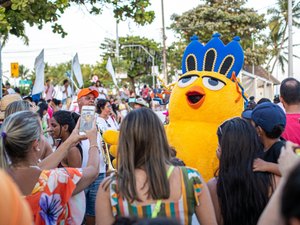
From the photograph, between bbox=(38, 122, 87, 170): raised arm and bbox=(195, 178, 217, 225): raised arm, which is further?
bbox=(38, 122, 87, 170): raised arm

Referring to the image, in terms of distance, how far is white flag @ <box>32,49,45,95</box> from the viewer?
9.08 metres

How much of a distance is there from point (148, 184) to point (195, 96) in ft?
8.59

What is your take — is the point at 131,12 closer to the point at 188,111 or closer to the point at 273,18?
the point at 188,111

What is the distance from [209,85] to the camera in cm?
506

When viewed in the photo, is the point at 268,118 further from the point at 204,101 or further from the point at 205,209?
the point at 204,101

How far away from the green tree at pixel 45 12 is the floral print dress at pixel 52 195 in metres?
4.56

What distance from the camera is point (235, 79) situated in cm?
526

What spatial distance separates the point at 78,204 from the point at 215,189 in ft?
3.21

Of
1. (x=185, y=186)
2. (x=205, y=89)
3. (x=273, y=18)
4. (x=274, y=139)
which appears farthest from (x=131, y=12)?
(x=273, y=18)

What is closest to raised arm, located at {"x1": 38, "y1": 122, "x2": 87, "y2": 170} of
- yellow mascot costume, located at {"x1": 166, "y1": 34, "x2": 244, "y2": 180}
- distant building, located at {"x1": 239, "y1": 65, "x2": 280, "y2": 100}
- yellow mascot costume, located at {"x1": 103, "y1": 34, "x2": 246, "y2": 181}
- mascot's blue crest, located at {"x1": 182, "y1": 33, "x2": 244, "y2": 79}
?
yellow mascot costume, located at {"x1": 103, "y1": 34, "x2": 246, "y2": 181}

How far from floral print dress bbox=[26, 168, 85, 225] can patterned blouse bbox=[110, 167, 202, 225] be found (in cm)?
48

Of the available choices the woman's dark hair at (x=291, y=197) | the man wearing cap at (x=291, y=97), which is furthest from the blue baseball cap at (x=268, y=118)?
the woman's dark hair at (x=291, y=197)

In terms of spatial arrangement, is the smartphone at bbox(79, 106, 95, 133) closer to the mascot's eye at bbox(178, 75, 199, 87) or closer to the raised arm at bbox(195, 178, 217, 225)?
the raised arm at bbox(195, 178, 217, 225)

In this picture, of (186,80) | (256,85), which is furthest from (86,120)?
(256,85)
